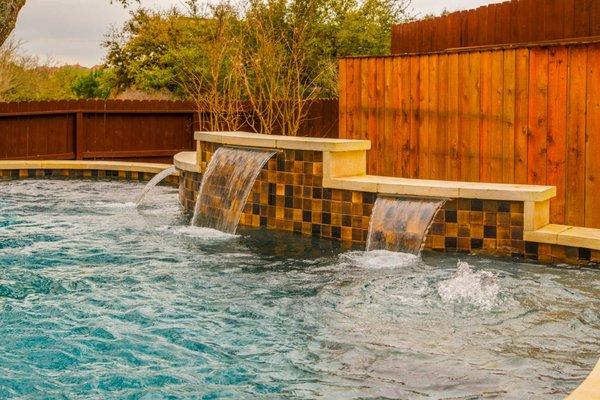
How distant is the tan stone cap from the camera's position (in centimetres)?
868

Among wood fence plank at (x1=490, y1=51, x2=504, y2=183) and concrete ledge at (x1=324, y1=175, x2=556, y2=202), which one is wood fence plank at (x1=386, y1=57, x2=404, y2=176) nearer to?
wood fence plank at (x1=490, y1=51, x2=504, y2=183)

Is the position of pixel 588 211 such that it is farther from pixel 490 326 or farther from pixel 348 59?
A: pixel 348 59

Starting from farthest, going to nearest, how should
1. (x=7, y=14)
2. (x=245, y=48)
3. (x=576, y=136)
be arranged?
(x=245, y=48), (x=576, y=136), (x=7, y=14)

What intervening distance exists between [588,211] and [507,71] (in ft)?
5.46

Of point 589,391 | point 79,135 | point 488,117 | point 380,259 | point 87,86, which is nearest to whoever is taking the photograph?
point 589,391

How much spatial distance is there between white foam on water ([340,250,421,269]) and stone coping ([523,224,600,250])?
101 cm

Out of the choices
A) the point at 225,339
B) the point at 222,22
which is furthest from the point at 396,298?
the point at 222,22

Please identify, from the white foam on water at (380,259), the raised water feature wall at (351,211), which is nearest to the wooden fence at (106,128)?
the raised water feature wall at (351,211)

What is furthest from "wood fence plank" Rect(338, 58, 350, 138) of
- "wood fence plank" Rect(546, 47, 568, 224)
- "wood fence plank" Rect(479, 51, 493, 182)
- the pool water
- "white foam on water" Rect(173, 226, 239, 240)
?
"wood fence plank" Rect(546, 47, 568, 224)

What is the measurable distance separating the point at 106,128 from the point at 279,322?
43.6 ft

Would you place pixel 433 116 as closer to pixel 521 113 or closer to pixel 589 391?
pixel 521 113

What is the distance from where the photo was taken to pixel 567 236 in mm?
7285

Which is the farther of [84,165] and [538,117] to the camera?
[84,165]

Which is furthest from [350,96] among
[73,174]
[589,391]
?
[589,391]
